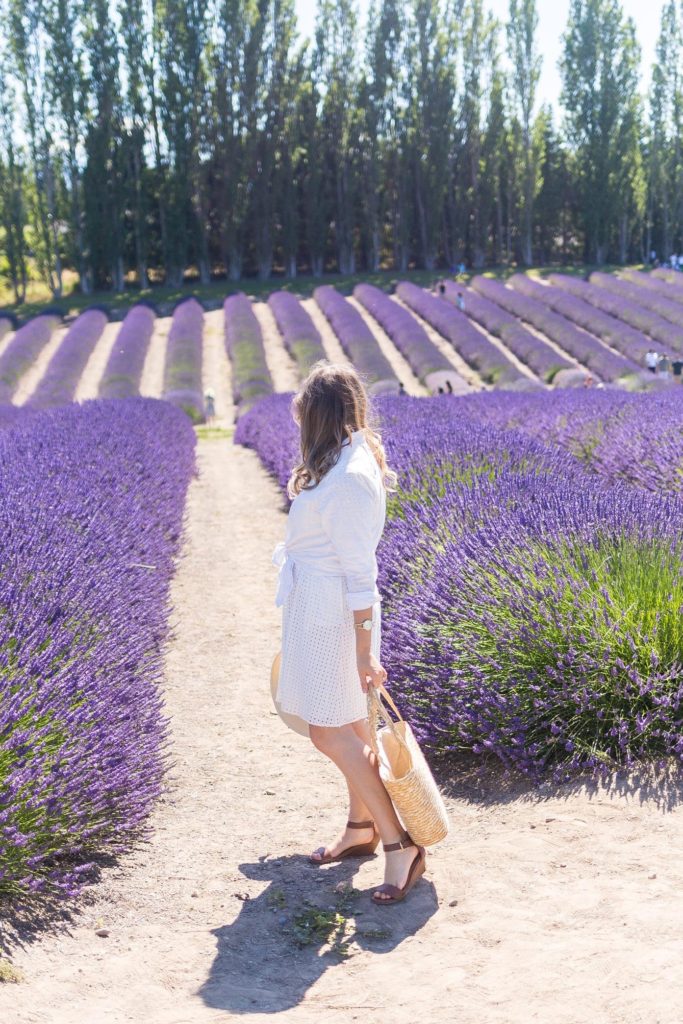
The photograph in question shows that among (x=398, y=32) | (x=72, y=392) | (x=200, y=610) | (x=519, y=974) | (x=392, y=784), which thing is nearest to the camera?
(x=519, y=974)

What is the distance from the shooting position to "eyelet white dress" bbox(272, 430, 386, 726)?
3049 millimetres

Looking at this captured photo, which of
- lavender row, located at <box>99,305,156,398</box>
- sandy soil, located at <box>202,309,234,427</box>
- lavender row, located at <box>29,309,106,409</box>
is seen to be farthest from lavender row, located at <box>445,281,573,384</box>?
lavender row, located at <box>29,309,106,409</box>

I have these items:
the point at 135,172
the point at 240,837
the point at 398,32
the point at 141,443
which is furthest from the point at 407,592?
the point at 398,32

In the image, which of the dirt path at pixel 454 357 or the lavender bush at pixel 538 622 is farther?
the dirt path at pixel 454 357

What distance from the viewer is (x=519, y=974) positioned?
2.60m

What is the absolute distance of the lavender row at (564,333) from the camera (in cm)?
2492

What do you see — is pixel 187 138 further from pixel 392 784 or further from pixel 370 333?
pixel 392 784

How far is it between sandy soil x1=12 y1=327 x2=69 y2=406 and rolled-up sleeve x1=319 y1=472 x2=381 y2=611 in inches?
813

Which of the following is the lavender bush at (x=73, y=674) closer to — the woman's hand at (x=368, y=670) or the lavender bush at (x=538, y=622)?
the woman's hand at (x=368, y=670)

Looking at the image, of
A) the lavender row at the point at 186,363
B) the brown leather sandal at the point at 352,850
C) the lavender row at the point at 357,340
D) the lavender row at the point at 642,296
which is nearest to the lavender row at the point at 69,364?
the lavender row at the point at 186,363

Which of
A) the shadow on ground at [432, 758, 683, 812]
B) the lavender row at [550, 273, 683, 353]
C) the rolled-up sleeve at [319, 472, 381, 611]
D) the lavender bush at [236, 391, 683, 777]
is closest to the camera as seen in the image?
the rolled-up sleeve at [319, 472, 381, 611]

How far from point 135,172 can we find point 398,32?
1278 centimetres

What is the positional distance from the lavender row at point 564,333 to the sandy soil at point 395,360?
431cm

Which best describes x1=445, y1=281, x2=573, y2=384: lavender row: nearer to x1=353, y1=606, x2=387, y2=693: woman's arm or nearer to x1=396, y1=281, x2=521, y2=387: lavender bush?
x1=396, y1=281, x2=521, y2=387: lavender bush
